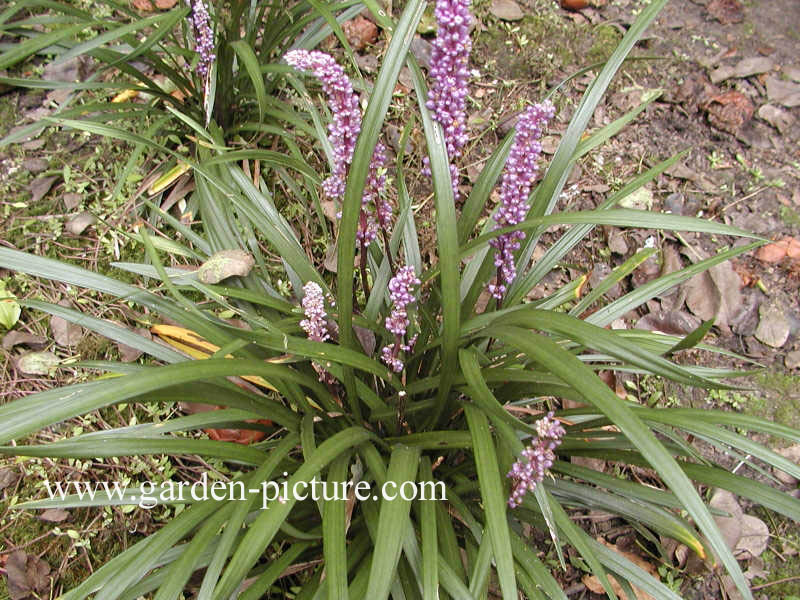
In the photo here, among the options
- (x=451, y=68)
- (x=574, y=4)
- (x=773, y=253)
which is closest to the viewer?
(x=451, y=68)

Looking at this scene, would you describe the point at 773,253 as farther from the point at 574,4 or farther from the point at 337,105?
the point at 337,105

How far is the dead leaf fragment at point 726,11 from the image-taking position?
12.0 feet

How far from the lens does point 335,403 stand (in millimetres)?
1887

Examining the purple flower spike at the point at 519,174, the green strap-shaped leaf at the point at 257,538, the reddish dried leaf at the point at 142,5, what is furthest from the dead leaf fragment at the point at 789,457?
the reddish dried leaf at the point at 142,5

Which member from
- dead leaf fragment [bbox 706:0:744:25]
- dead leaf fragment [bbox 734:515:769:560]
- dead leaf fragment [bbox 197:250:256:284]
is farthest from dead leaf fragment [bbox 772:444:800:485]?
dead leaf fragment [bbox 706:0:744:25]

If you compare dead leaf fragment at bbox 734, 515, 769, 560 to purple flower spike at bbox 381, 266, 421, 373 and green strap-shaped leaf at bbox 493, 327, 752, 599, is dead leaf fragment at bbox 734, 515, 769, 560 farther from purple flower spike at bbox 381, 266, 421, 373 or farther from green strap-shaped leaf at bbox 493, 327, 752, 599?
purple flower spike at bbox 381, 266, 421, 373

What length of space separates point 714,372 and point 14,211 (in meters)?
3.00

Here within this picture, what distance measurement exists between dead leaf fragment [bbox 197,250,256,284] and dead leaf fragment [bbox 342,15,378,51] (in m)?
1.84

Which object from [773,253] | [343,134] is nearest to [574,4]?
[773,253]

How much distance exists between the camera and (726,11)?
369cm

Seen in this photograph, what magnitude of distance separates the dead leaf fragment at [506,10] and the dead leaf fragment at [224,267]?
2.35m

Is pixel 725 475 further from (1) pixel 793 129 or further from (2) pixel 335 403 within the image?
(1) pixel 793 129

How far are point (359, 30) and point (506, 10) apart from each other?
0.86m

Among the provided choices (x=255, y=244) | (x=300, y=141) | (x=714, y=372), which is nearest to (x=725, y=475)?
(x=714, y=372)
